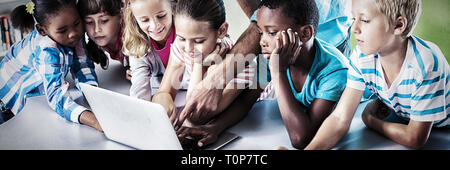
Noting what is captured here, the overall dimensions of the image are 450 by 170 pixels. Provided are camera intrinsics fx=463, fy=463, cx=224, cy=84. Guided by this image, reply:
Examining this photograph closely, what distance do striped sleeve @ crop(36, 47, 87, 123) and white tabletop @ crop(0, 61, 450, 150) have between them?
0.06m

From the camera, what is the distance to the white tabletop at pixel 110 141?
5.01 feet

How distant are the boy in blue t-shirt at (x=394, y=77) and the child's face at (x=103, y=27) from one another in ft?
2.77

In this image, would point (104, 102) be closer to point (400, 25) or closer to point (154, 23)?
point (154, 23)

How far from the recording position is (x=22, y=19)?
70.5 inches

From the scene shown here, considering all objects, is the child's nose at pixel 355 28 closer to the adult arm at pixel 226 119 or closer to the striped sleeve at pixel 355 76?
the striped sleeve at pixel 355 76

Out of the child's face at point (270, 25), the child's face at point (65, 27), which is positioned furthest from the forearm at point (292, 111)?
the child's face at point (65, 27)

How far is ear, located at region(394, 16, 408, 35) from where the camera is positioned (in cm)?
133

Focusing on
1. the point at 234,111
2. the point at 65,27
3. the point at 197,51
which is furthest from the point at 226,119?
the point at 65,27

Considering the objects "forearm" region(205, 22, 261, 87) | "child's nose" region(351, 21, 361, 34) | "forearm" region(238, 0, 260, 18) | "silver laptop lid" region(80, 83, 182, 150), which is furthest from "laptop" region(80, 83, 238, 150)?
"child's nose" region(351, 21, 361, 34)

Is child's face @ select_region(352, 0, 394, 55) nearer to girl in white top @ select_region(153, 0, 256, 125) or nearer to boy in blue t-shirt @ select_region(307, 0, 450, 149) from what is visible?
boy in blue t-shirt @ select_region(307, 0, 450, 149)
